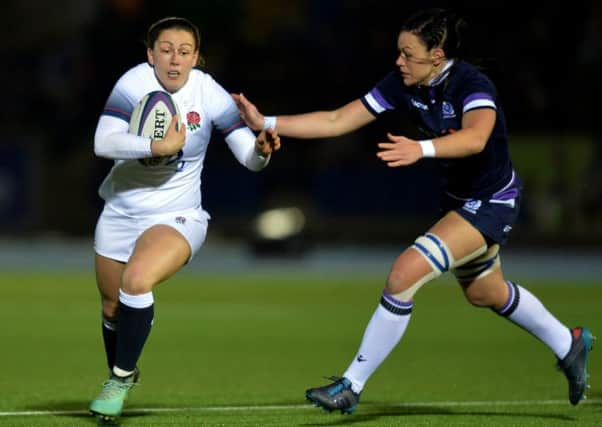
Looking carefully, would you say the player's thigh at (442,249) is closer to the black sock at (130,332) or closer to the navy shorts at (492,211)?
the navy shorts at (492,211)

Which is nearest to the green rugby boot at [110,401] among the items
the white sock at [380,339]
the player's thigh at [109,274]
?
the player's thigh at [109,274]

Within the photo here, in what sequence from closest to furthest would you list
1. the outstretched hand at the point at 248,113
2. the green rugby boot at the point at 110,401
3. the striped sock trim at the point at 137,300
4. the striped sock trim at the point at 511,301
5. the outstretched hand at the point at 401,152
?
the outstretched hand at the point at 401,152
the green rugby boot at the point at 110,401
the striped sock trim at the point at 137,300
the outstretched hand at the point at 248,113
the striped sock trim at the point at 511,301

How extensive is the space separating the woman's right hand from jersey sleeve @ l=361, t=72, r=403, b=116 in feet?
4.18

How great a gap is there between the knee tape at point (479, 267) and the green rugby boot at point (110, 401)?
207 centimetres

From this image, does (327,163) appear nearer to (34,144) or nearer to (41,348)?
(34,144)

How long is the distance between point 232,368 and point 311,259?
18269 millimetres

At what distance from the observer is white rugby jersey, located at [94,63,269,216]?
24.1 feet

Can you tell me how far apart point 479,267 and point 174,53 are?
2203 mm

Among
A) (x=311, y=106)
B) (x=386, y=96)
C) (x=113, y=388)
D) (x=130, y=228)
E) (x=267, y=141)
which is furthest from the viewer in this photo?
(x=311, y=106)

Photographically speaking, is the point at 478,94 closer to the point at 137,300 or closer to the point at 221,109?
the point at 221,109

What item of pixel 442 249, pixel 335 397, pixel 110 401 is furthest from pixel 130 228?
pixel 442 249

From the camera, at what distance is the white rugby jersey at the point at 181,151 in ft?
24.1

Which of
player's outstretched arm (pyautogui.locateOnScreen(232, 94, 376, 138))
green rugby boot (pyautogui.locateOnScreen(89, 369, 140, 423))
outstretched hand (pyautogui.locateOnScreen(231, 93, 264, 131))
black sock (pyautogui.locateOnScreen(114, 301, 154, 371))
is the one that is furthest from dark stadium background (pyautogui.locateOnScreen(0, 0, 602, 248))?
green rugby boot (pyautogui.locateOnScreen(89, 369, 140, 423))

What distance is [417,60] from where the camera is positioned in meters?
7.28
